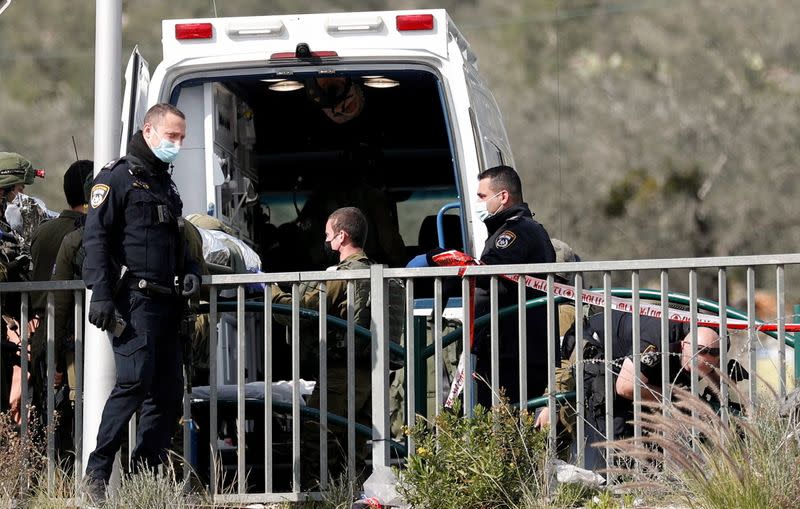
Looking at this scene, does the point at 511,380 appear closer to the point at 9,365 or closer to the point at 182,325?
the point at 182,325

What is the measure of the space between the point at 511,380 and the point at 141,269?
1.82 m

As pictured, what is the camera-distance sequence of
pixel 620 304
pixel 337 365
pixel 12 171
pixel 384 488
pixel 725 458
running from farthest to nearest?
pixel 12 171 → pixel 337 365 → pixel 620 304 → pixel 384 488 → pixel 725 458

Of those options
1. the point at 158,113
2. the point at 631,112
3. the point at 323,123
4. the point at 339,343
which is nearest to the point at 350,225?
the point at 339,343

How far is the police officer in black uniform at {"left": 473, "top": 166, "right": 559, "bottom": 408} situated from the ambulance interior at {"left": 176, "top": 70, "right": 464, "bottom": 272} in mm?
1502

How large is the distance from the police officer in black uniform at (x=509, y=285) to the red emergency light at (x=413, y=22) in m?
1.09

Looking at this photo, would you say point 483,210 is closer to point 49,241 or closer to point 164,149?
point 164,149

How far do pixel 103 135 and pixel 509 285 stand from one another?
200 cm

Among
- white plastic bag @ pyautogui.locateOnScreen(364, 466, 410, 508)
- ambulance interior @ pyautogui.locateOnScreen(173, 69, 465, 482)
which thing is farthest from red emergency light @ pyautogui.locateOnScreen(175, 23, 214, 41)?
white plastic bag @ pyautogui.locateOnScreen(364, 466, 410, 508)

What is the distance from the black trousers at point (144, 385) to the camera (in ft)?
20.0

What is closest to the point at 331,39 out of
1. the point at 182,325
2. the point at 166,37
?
the point at 166,37

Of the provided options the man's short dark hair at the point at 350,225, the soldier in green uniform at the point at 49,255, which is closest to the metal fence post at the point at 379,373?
the man's short dark hair at the point at 350,225

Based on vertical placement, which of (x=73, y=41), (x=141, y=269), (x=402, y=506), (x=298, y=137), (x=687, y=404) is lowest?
(x=402, y=506)

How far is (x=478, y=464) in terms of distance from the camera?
19.1 feet

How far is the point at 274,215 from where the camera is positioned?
11.1 m
